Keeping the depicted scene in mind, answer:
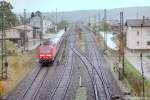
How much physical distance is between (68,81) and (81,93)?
536 cm

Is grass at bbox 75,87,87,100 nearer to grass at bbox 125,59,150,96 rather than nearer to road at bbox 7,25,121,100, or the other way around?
road at bbox 7,25,121,100

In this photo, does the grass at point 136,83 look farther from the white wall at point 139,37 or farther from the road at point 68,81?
the white wall at point 139,37

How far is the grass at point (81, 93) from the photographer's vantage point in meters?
28.0

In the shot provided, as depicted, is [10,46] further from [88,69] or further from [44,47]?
[88,69]

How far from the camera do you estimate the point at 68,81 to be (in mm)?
35125

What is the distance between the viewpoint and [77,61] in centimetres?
4809

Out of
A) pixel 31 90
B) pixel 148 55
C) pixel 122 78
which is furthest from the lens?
pixel 148 55

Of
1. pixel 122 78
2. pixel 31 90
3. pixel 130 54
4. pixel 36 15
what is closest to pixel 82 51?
Result: pixel 130 54

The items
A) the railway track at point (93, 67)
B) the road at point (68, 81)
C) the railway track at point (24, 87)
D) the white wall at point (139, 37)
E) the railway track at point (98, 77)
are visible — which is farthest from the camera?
the white wall at point (139, 37)

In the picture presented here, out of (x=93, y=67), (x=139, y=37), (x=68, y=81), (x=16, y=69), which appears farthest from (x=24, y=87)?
(x=139, y=37)

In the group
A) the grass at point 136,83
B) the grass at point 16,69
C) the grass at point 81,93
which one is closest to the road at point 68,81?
the grass at point 81,93

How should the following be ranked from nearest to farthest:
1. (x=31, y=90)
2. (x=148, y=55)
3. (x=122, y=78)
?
(x=31, y=90), (x=122, y=78), (x=148, y=55)

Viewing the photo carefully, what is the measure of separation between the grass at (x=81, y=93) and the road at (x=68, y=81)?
0.28m

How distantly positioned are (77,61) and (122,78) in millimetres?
12619
